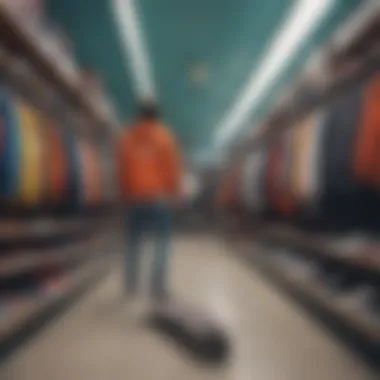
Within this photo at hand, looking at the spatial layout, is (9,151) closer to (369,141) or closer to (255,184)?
(369,141)

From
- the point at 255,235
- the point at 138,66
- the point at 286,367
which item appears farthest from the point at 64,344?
the point at 138,66

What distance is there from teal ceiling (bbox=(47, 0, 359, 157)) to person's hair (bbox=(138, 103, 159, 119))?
123cm

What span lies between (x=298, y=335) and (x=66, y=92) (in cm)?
232

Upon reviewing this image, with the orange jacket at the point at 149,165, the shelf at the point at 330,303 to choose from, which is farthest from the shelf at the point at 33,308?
the shelf at the point at 330,303

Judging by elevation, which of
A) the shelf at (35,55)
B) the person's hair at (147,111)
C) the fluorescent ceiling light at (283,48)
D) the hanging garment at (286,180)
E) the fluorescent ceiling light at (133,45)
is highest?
the fluorescent ceiling light at (133,45)

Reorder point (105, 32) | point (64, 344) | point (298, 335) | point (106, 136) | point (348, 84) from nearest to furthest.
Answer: point (64, 344) < point (298, 335) < point (348, 84) < point (106, 136) < point (105, 32)

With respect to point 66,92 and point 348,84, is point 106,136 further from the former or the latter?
point 348,84

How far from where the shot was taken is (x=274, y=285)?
559 cm

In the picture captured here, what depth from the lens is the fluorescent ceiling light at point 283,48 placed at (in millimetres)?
6047

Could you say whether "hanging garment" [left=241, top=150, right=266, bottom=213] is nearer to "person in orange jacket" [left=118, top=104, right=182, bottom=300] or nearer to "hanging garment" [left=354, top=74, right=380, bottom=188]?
"person in orange jacket" [left=118, top=104, right=182, bottom=300]

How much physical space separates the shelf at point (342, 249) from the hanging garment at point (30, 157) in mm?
1491

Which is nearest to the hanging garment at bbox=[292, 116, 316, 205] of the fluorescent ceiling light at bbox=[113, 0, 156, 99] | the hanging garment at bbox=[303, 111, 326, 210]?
the hanging garment at bbox=[303, 111, 326, 210]

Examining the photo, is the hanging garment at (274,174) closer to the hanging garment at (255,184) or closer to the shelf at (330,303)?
the hanging garment at (255,184)

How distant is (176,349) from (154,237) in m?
1.90
